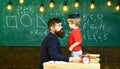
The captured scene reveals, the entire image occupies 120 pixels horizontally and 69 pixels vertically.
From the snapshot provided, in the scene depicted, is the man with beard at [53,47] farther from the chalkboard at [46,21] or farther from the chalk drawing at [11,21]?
the chalk drawing at [11,21]

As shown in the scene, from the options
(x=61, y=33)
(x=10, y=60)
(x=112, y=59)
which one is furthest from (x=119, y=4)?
(x=61, y=33)

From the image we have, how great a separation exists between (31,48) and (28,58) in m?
0.30

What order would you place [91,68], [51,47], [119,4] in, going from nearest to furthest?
1. [91,68]
2. [51,47]
3. [119,4]

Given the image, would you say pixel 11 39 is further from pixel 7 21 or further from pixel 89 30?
pixel 89 30

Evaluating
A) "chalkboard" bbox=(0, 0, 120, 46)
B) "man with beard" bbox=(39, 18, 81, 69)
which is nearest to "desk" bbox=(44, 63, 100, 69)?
"man with beard" bbox=(39, 18, 81, 69)

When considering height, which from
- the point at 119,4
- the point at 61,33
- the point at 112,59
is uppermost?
the point at 119,4

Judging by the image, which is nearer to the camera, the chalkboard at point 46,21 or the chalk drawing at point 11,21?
the chalkboard at point 46,21

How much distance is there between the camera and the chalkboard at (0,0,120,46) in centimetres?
1084

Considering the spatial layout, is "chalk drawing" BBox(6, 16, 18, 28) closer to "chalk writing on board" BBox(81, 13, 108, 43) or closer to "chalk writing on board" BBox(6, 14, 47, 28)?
"chalk writing on board" BBox(6, 14, 47, 28)

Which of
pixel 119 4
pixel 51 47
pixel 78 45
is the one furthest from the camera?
pixel 119 4

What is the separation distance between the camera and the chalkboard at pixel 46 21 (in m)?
10.8

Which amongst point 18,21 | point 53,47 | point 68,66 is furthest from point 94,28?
point 68,66

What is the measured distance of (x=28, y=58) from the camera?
1084cm

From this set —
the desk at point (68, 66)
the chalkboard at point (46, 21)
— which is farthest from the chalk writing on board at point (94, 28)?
the desk at point (68, 66)
